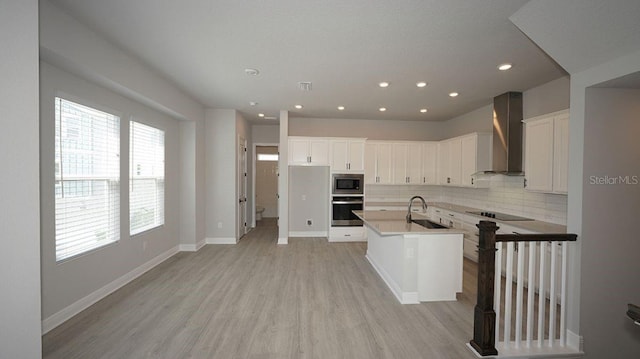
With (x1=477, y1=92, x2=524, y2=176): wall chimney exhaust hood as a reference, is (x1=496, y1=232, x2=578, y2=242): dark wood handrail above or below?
below

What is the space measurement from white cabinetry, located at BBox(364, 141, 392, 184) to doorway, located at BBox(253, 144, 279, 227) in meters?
3.69

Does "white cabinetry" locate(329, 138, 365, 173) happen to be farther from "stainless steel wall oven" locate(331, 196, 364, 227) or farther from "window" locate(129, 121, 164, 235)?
"window" locate(129, 121, 164, 235)

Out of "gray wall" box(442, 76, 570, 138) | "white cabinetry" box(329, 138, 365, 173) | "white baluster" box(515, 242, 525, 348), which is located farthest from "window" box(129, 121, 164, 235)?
"gray wall" box(442, 76, 570, 138)

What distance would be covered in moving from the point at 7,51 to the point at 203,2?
1264 mm

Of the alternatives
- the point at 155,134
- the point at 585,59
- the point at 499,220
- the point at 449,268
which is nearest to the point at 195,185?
the point at 155,134

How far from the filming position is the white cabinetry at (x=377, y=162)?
6055 millimetres

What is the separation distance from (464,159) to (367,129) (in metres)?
2.31

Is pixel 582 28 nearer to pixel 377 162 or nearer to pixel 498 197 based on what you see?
pixel 498 197

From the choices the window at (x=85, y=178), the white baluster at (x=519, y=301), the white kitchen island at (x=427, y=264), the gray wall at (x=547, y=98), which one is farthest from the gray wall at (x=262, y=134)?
the white baluster at (x=519, y=301)

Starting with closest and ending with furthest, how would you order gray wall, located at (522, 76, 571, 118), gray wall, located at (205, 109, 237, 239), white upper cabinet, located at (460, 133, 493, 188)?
gray wall, located at (522, 76, 571, 118)
white upper cabinet, located at (460, 133, 493, 188)
gray wall, located at (205, 109, 237, 239)

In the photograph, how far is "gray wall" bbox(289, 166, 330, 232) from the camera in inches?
255

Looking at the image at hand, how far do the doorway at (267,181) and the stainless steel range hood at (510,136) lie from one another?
6.24 m

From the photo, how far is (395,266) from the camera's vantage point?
3.41 meters

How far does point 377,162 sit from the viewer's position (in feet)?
19.9
